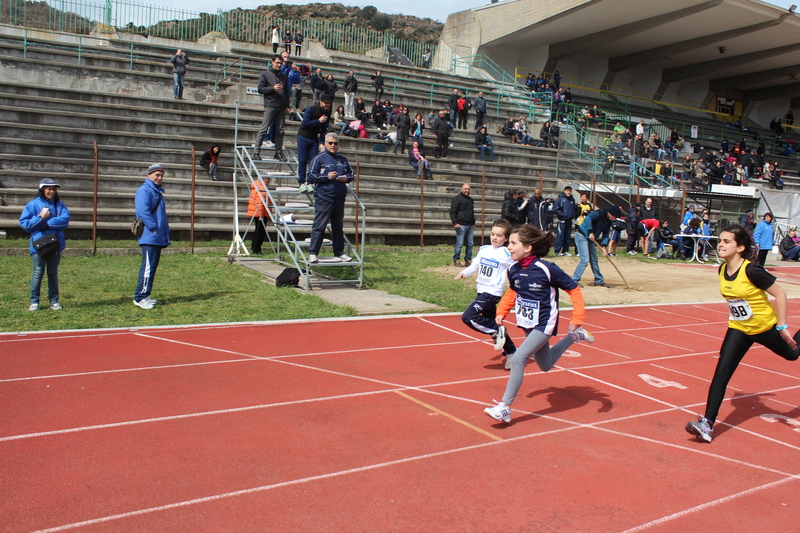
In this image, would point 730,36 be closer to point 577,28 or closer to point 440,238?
point 577,28

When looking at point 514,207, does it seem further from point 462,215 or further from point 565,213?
point 462,215

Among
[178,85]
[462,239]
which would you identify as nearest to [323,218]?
[462,239]

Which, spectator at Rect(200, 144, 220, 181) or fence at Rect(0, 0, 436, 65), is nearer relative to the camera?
spectator at Rect(200, 144, 220, 181)

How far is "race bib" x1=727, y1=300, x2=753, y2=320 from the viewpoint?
5367 millimetres

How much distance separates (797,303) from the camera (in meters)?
13.7

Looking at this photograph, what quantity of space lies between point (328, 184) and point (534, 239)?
6193mm

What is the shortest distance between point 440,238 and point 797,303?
976cm

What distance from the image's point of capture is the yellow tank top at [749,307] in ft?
17.6

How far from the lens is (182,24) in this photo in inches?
1252

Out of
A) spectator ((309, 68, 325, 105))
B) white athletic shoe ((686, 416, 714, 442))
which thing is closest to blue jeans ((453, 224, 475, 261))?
spectator ((309, 68, 325, 105))

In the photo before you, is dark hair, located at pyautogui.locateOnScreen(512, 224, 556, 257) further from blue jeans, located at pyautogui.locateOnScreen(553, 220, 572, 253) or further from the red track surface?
blue jeans, located at pyautogui.locateOnScreen(553, 220, 572, 253)

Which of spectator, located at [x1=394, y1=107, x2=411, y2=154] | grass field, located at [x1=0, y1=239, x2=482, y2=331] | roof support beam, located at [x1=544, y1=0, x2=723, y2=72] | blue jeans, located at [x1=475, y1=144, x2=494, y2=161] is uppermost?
roof support beam, located at [x1=544, y1=0, x2=723, y2=72]

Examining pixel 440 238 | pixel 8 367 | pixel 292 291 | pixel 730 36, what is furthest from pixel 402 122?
pixel 730 36

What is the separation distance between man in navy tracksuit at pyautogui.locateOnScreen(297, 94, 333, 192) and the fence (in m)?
20.4
